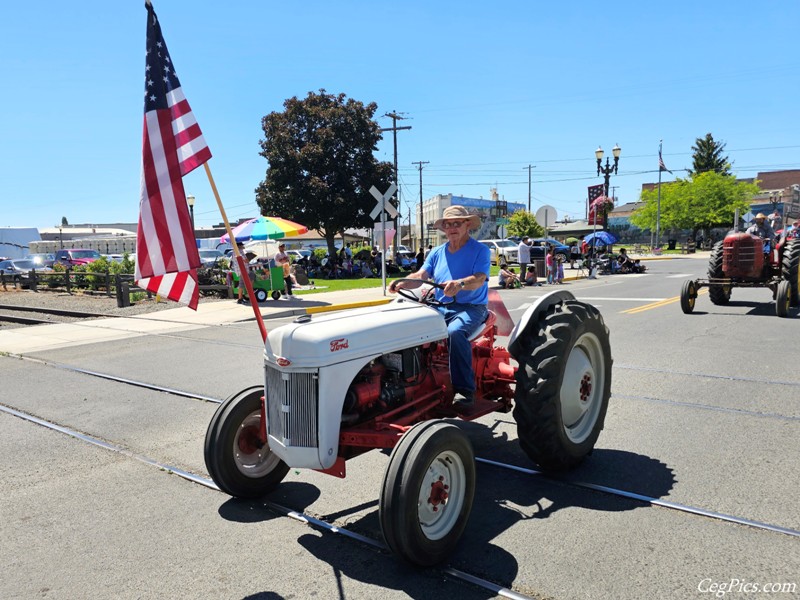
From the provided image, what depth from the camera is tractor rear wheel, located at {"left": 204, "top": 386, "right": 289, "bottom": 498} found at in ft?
12.2

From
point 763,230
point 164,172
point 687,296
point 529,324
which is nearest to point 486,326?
point 529,324

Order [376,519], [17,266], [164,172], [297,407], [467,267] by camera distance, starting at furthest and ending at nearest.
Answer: [17,266] → [467,267] → [164,172] → [376,519] → [297,407]

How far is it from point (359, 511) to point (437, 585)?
0.95 m

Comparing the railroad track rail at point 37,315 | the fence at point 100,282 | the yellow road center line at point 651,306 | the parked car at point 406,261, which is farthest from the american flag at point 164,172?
the parked car at point 406,261

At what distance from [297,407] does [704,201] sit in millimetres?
60409

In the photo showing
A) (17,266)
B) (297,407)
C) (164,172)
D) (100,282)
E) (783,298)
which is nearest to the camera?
(297,407)

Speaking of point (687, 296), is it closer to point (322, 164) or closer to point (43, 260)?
point (322, 164)

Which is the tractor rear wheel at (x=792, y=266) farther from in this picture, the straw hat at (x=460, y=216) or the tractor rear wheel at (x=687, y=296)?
the straw hat at (x=460, y=216)

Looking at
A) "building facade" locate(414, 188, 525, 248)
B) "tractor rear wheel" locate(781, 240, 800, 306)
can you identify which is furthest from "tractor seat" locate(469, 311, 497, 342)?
"building facade" locate(414, 188, 525, 248)

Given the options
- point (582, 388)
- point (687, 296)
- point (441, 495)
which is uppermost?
point (687, 296)

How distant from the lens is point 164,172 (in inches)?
149

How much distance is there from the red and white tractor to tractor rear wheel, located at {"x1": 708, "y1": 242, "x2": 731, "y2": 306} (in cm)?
960

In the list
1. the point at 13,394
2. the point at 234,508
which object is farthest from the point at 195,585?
the point at 13,394

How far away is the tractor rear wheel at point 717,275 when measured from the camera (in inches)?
496
